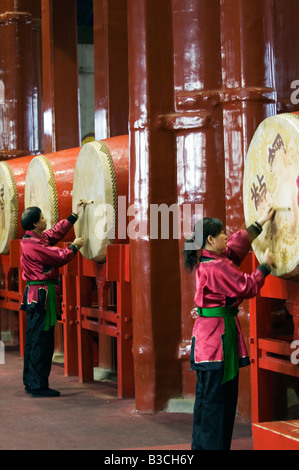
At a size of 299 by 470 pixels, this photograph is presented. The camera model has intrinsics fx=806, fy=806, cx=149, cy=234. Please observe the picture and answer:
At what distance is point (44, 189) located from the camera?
20.7ft

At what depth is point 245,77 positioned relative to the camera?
4520 mm

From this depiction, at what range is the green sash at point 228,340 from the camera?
11.3 ft

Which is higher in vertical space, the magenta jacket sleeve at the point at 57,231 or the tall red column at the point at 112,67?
the tall red column at the point at 112,67

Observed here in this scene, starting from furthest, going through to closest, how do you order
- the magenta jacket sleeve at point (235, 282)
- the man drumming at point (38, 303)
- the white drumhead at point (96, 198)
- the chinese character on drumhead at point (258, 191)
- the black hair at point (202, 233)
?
the man drumming at point (38, 303)
the white drumhead at point (96, 198)
the chinese character on drumhead at point (258, 191)
the black hair at point (202, 233)
the magenta jacket sleeve at point (235, 282)

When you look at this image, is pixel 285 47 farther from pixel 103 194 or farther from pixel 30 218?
pixel 30 218

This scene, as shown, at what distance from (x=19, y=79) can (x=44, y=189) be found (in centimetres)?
294

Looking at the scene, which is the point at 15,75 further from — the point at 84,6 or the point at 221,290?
the point at 221,290

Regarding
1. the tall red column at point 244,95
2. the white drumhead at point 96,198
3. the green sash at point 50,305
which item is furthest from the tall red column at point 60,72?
the tall red column at point 244,95

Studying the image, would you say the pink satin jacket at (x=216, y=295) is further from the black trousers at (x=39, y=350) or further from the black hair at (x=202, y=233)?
the black trousers at (x=39, y=350)

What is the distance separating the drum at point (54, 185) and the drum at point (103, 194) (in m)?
0.66

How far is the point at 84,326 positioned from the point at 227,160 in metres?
1.91

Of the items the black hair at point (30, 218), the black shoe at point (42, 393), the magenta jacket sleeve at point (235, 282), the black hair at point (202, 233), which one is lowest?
the black shoe at point (42, 393)

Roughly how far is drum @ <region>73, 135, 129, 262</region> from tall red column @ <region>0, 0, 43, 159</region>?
3480 millimetres

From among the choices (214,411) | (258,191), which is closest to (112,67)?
(258,191)
